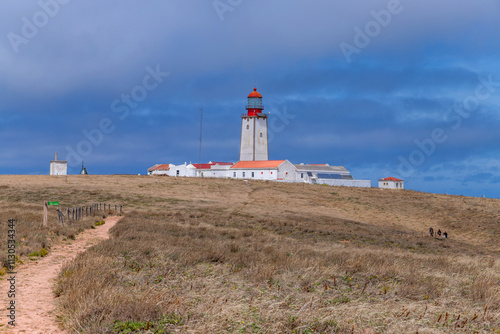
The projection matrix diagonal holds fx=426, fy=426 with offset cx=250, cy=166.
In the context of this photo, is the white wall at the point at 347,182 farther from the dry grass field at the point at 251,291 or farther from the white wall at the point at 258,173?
the dry grass field at the point at 251,291

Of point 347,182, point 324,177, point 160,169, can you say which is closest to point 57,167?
point 160,169

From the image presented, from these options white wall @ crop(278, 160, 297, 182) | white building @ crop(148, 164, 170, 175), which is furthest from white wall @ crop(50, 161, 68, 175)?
white wall @ crop(278, 160, 297, 182)

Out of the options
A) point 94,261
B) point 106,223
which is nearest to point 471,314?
point 94,261

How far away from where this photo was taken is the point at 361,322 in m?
7.49

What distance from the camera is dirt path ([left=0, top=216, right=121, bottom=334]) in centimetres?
736

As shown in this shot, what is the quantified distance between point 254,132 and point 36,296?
84.2 m

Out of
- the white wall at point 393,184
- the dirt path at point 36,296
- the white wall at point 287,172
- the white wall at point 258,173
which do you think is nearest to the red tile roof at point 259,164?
the white wall at point 258,173

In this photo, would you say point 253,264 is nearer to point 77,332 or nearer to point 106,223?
point 77,332

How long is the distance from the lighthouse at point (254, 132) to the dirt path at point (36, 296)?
77.4m

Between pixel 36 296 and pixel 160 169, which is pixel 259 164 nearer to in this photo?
pixel 160 169

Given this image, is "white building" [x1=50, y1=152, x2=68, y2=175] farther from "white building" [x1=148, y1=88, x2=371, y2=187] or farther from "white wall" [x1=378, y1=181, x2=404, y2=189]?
"white wall" [x1=378, y1=181, x2=404, y2=189]

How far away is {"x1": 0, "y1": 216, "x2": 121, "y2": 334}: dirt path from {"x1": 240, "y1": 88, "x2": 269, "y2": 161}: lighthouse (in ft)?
254

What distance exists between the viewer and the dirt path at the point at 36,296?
7.36 meters

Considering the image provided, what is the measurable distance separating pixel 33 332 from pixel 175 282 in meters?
3.41
